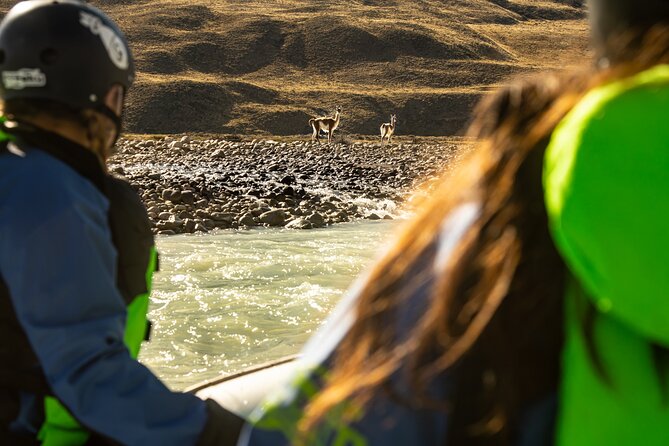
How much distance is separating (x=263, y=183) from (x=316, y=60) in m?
51.1

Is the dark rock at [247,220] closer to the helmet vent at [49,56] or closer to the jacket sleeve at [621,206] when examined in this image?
the helmet vent at [49,56]

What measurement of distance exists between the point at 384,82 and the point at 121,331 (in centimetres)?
6038

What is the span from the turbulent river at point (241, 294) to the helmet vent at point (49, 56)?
2182 millimetres

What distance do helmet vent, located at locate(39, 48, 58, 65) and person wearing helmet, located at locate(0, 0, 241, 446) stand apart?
0.12 meters

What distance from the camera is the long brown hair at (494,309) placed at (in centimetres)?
75

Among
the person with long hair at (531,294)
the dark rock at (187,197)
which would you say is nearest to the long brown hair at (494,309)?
the person with long hair at (531,294)

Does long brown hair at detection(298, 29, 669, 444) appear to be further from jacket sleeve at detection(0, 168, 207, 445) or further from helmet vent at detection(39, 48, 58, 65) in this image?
helmet vent at detection(39, 48, 58, 65)

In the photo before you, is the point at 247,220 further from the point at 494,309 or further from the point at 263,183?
the point at 494,309

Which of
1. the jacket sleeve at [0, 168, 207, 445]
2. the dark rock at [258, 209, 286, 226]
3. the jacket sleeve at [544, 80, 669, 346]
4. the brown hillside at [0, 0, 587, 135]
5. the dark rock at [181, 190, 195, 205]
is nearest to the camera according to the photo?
the jacket sleeve at [544, 80, 669, 346]

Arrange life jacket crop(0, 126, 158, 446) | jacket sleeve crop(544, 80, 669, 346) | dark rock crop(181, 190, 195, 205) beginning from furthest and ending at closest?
dark rock crop(181, 190, 195, 205)
life jacket crop(0, 126, 158, 446)
jacket sleeve crop(544, 80, 669, 346)

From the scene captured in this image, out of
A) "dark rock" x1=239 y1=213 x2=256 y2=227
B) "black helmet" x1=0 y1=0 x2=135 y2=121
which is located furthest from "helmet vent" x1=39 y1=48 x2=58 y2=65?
"dark rock" x1=239 y1=213 x2=256 y2=227

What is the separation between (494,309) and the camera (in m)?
0.74

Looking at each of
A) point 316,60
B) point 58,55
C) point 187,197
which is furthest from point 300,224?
point 316,60

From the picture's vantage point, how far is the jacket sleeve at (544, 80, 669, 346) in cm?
67
